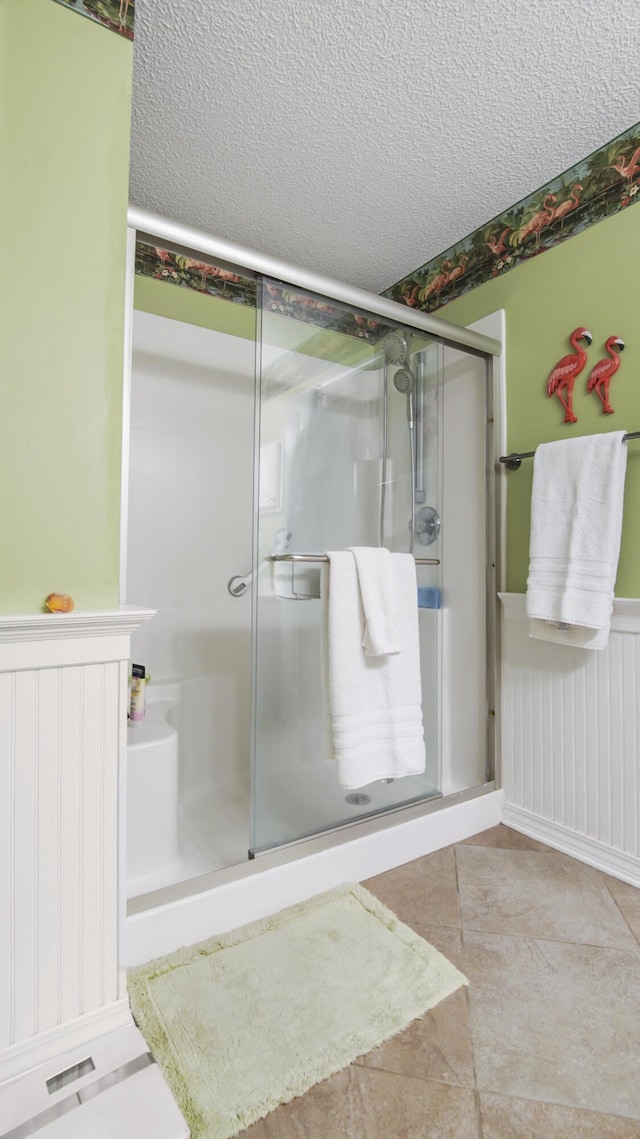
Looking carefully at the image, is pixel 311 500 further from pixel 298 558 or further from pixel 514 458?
pixel 514 458

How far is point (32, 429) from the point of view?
3.28 ft

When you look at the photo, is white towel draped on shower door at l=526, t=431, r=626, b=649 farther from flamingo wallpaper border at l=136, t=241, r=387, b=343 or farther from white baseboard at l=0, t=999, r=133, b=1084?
white baseboard at l=0, t=999, r=133, b=1084

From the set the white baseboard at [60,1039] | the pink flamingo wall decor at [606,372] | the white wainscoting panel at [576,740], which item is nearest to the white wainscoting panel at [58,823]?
the white baseboard at [60,1039]

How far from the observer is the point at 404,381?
174 centimetres

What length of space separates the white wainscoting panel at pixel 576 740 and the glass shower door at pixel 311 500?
1.41ft

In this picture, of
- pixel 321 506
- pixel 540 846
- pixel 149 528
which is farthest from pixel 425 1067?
pixel 149 528

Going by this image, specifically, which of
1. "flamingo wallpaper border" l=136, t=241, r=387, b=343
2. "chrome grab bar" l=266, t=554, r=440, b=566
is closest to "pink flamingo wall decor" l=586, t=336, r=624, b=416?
"flamingo wallpaper border" l=136, t=241, r=387, b=343

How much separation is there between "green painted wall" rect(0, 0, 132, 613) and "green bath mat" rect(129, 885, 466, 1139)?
831mm

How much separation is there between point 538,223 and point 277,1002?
2.31 metres

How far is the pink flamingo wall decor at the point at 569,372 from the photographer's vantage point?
5.66ft

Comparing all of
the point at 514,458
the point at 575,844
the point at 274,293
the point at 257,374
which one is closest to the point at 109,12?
the point at 274,293

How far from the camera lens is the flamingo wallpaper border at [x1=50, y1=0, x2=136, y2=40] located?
3.50ft

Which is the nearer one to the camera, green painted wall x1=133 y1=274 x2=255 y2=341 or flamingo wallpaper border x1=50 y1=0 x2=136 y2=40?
flamingo wallpaper border x1=50 y1=0 x2=136 y2=40

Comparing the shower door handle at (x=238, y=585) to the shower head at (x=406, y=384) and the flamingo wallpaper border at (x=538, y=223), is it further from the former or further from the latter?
the flamingo wallpaper border at (x=538, y=223)
